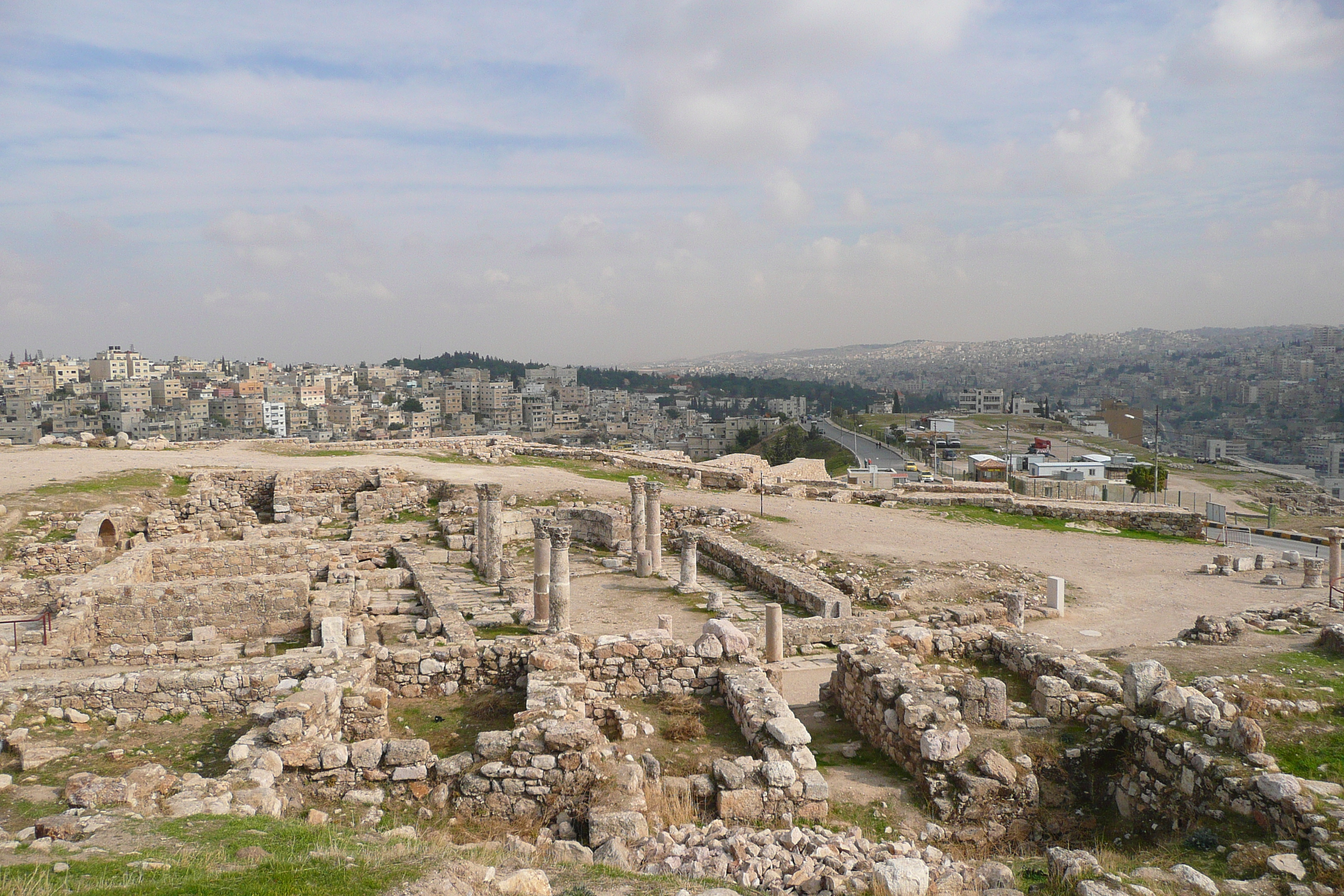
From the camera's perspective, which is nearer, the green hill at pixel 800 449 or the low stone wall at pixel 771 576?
the low stone wall at pixel 771 576

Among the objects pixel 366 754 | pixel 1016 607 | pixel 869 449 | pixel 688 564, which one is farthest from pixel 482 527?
pixel 869 449

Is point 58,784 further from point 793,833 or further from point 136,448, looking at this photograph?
point 136,448

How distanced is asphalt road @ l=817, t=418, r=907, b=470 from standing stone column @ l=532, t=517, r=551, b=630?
47.4 meters

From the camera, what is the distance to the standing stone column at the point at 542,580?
13412 millimetres

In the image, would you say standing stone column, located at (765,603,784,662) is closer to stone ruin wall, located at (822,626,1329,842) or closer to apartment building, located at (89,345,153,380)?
stone ruin wall, located at (822,626,1329,842)

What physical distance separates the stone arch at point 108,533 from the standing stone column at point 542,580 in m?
13.4

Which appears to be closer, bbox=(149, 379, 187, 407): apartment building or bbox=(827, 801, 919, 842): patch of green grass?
bbox=(827, 801, 919, 842): patch of green grass

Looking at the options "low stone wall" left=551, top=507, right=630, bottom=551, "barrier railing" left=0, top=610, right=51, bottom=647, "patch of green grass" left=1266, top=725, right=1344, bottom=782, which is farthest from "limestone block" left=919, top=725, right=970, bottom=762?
"low stone wall" left=551, top=507, right=630, bottom=551

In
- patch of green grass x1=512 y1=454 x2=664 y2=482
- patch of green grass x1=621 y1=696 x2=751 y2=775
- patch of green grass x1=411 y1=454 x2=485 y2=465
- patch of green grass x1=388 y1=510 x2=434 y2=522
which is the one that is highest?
patch of green grass x1=411 y1=454 x2=485 y2=465

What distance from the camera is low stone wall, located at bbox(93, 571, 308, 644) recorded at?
512 inches

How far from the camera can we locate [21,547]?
17.8 m

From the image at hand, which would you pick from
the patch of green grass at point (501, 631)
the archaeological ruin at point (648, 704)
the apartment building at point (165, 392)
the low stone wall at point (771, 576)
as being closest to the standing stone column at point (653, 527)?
the archaeological ruin at point (648, 704)

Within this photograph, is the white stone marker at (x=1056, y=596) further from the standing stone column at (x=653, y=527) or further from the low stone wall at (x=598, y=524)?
the low stone wall at (x=598, y=524)

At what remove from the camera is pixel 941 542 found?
2036cm
